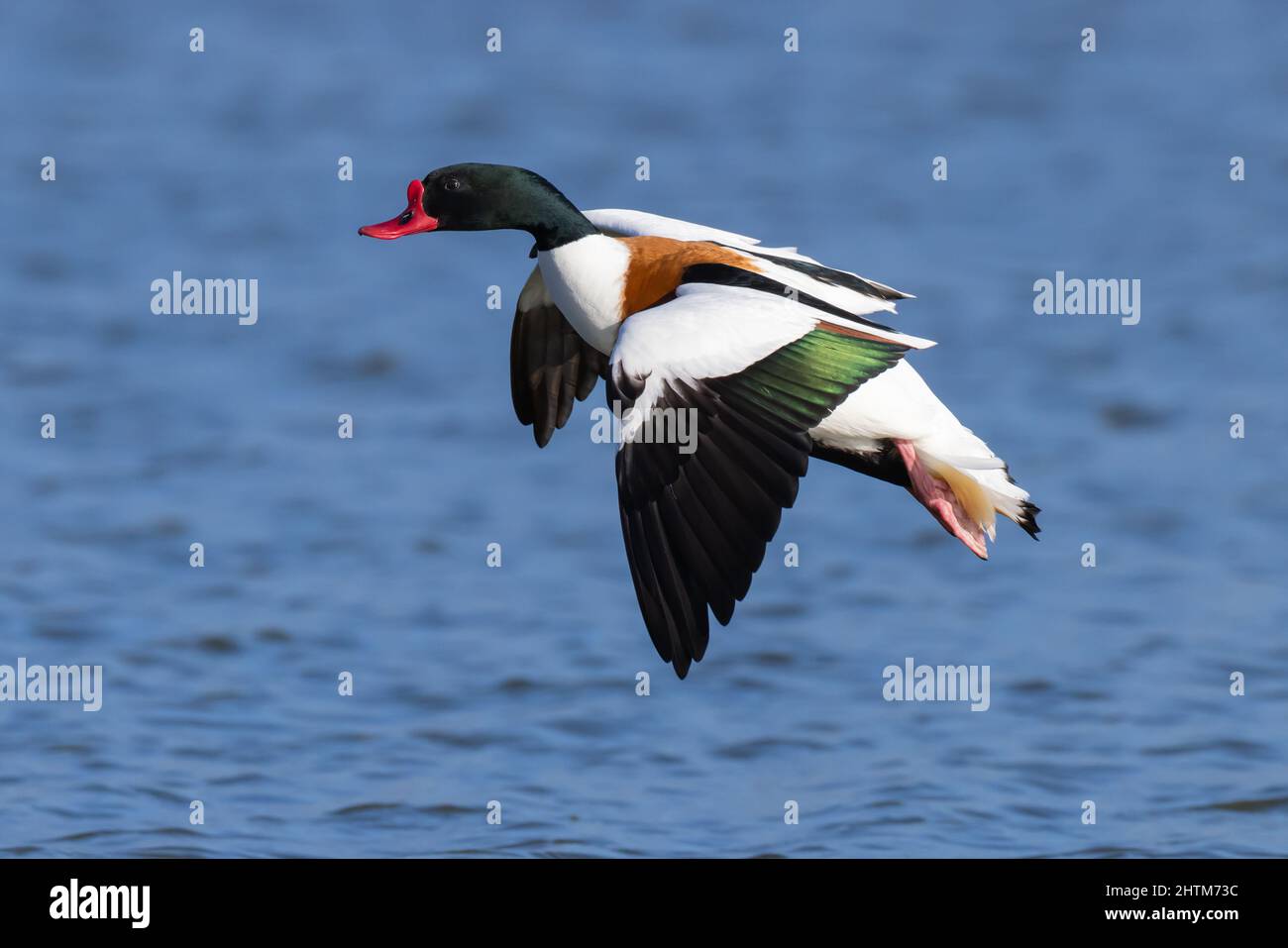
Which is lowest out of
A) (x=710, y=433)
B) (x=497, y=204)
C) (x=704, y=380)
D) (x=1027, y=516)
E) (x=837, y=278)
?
(x=1027, y=516)

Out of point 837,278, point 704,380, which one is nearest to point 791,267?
point 837,278

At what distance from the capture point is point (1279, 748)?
33.1 ft

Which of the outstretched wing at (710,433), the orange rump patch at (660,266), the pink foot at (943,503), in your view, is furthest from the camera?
the pink foot at (943,503)

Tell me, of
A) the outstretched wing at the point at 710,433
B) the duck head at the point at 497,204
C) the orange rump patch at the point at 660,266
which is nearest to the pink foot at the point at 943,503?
the outstretched wing at the point at 710,433

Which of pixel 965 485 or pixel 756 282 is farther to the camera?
pixel 965 485

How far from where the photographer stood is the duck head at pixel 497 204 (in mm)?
7410

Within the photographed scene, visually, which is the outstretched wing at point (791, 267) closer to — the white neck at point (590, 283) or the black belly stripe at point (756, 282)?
the black belly stripe at point (756, 282)

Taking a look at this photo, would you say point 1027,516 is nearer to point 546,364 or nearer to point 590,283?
point 590,283

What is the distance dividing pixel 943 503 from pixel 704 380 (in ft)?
4.26

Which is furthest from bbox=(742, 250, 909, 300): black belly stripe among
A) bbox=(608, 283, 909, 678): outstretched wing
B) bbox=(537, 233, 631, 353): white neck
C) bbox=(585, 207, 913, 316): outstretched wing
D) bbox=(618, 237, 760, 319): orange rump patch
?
bbox=(608, 283, 909, 678): outstretched wing

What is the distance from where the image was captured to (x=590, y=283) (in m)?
→ 7.23

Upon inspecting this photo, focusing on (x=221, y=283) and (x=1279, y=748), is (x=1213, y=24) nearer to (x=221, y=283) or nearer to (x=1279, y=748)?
(x=221, y=283)

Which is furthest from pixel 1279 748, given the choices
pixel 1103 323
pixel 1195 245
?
pixel 1195 245

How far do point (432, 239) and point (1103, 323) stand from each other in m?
4.63
